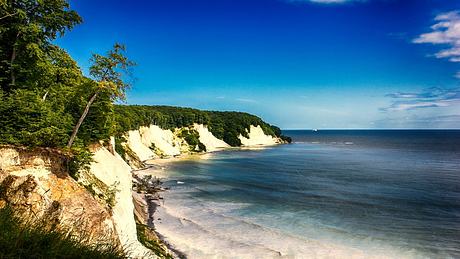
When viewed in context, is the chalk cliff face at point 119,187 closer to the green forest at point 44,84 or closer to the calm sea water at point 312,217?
the green forest at point 44,84

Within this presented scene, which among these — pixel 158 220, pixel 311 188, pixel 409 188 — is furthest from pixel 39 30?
pixel 409 188

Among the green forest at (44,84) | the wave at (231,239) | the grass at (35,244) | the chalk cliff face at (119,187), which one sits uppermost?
the green forest at (44,84)

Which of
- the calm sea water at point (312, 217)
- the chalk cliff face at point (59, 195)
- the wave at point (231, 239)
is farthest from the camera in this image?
the calm sea water at point (312, 217)

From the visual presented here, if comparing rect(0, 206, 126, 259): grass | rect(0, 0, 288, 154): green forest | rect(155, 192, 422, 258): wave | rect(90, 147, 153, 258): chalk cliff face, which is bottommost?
rect(155, 192, 422, 258): wave

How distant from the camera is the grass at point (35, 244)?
5238 mm

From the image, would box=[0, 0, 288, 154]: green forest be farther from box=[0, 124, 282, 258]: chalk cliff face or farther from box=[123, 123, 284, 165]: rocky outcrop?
box=[123, 123, 284, 165]: rocky outcrop

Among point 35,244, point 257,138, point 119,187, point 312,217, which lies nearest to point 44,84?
point 119,187

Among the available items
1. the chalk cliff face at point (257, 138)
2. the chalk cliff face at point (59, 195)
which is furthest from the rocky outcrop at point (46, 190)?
the chalk cliff face at point (257, 138)

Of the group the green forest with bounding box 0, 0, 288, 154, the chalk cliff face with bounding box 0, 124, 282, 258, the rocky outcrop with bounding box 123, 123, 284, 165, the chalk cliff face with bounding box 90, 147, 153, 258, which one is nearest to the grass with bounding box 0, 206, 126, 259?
the chalk cliff face with bounding box 0, 124, 282, 258

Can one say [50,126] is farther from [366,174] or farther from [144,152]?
[144,152]

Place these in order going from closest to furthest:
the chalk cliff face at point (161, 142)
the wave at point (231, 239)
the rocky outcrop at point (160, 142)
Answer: the wave at point (231, 239) → the rocky outcrop at point (160, 142) → the chalk cliff face at point (161, 142)

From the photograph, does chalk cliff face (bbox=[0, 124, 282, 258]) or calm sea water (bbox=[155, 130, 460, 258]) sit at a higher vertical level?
chalk cliff face (bbox=[0, 124, 282, 258])

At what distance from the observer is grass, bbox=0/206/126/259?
5.24 meters

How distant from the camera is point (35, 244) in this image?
5406 mm
